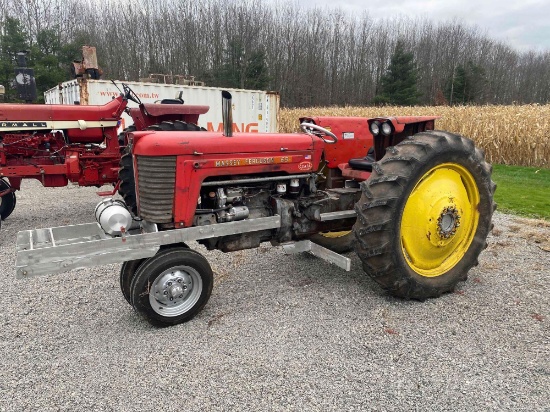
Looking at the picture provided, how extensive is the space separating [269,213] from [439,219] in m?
1.41

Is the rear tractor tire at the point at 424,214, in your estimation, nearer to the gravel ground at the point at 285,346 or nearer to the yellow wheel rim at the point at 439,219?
the yellow wheel rim at the point at 439,219

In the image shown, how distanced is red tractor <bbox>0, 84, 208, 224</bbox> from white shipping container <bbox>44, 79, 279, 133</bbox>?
2.88 metres

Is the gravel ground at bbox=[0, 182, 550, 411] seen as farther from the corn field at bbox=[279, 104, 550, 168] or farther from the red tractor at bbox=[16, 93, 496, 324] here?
the corn field at bbox=[279, 104, 550, 168]

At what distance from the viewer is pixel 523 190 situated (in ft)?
26.9

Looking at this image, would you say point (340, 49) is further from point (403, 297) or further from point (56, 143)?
point (403, 297)

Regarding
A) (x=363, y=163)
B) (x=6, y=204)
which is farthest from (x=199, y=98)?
(x=363, y=163)

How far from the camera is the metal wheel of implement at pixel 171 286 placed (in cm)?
286

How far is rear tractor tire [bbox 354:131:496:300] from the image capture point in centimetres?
313

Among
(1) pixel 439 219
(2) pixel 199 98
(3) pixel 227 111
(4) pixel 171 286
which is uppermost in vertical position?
(2) pixel 199 98

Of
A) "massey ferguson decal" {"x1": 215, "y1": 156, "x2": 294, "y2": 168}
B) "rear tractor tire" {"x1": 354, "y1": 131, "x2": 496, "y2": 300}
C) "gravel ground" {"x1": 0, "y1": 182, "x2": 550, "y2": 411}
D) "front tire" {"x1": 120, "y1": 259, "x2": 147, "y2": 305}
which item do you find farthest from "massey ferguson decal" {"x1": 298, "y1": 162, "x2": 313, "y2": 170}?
"front tire" {"x1": 120, "y1": 259, "x2": 147, "y2": 305}

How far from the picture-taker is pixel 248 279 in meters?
3.98

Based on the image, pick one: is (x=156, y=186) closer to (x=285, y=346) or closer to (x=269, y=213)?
(x=269, y=213)

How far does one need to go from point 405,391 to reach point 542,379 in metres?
0.85

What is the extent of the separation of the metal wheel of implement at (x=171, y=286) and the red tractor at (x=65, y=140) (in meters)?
3.08
